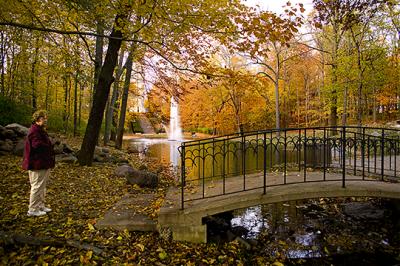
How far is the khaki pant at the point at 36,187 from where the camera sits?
4738 millimetres

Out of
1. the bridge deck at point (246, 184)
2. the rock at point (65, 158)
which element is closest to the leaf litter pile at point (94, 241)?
the bridge deck at point (246, 184)

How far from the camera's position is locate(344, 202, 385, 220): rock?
685 centimetres

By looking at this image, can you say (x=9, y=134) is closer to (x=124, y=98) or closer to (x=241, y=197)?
(x=124, y=98)

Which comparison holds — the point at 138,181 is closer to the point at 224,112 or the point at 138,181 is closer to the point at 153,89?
the point at 153,89

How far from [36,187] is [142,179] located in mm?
3020

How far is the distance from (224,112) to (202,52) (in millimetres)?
24397

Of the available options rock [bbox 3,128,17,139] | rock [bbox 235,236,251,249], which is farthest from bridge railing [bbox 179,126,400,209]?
rock [bbox 3,128,17,139]

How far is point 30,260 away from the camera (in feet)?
11.5

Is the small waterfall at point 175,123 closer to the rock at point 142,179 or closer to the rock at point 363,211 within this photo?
the rock at point 142,179

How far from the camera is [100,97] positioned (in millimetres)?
8727

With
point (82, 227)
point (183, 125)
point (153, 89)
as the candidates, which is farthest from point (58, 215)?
point (183, 125)

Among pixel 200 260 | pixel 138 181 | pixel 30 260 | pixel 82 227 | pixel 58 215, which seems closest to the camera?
pixel 30 260

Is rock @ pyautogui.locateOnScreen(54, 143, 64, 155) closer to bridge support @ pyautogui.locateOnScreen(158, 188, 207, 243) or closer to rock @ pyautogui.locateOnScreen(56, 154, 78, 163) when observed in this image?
rock @ pyautogui.locateOnScreen(56, 154, 78, 163)

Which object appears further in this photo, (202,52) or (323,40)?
(323,40)
